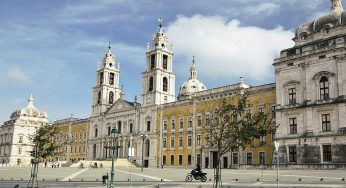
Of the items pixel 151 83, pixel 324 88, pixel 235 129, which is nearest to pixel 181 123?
pixel 151 83

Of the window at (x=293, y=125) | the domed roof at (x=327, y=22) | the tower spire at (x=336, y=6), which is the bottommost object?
the window at (x=293, y=125)

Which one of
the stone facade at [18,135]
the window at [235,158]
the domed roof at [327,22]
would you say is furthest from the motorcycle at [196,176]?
the stone facade at [18,135]

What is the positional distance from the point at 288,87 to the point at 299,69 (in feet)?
7.78

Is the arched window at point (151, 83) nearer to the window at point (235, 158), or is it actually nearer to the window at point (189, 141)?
the window at point (189, 141)

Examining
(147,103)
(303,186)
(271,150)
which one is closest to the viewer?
(303,186)

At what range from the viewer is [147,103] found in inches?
2862

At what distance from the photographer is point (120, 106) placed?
79.0 metres

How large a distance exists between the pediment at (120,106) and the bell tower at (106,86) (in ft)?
12.9

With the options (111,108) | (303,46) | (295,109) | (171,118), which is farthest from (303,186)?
(111,108)

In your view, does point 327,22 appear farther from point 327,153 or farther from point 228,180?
point 228,180

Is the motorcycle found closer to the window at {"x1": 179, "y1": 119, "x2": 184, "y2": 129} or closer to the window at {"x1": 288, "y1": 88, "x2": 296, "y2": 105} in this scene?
the window at {"x1": 288, "y1": 88, "x2": 296, "y2": 105}

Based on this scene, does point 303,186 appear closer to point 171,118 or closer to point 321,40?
point 321,40

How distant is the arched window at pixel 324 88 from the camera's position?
43597 mm

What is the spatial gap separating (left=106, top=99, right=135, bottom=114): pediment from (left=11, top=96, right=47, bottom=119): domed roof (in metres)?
38.9
